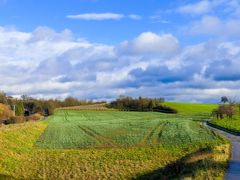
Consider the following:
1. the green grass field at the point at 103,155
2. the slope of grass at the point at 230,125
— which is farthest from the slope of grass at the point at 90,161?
the slope of grass at the point at 230,125

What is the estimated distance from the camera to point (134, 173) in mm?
41719

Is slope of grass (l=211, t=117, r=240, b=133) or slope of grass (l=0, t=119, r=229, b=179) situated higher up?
slope of grass (l=211, t=117, r=240, b=133)

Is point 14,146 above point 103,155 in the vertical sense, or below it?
above

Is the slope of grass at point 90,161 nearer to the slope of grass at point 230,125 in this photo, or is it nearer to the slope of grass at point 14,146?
the slope of grass at point 14,146

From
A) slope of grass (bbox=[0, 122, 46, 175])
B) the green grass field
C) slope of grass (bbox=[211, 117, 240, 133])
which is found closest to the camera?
the green grass field

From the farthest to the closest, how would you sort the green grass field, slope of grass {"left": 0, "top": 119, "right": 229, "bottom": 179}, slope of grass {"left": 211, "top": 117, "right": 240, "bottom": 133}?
slope of grass {"left": 211, "top": 117, "right": 240, "bottom": 133}
slope of grass {"left": 0, "top": 119, "right": 229, "bottom": 179}
the green grass field

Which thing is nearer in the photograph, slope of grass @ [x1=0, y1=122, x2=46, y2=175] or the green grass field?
the green grass field

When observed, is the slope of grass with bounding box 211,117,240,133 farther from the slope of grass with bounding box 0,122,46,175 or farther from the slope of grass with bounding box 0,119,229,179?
the slope of grass with bounding box 0,122,46,175

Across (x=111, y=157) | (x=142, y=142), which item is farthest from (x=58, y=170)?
(x=142, y=142)

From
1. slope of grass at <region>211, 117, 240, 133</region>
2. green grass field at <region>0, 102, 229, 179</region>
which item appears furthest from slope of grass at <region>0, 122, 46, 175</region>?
slope of grass at <region>211, 117, 240, 133</region>

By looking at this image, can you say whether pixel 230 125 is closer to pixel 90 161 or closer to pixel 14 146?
pixel 14 146

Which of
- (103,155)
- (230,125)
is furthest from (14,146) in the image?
(230,125)

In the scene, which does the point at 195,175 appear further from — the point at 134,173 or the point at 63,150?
the point at 63,150

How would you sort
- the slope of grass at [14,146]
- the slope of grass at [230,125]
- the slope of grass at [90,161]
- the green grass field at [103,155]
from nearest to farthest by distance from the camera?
the green grass field at [103,155]
the slope of grass at [90,161]
the slope of grass at [14,146]
the slope of grass at [230,125]
